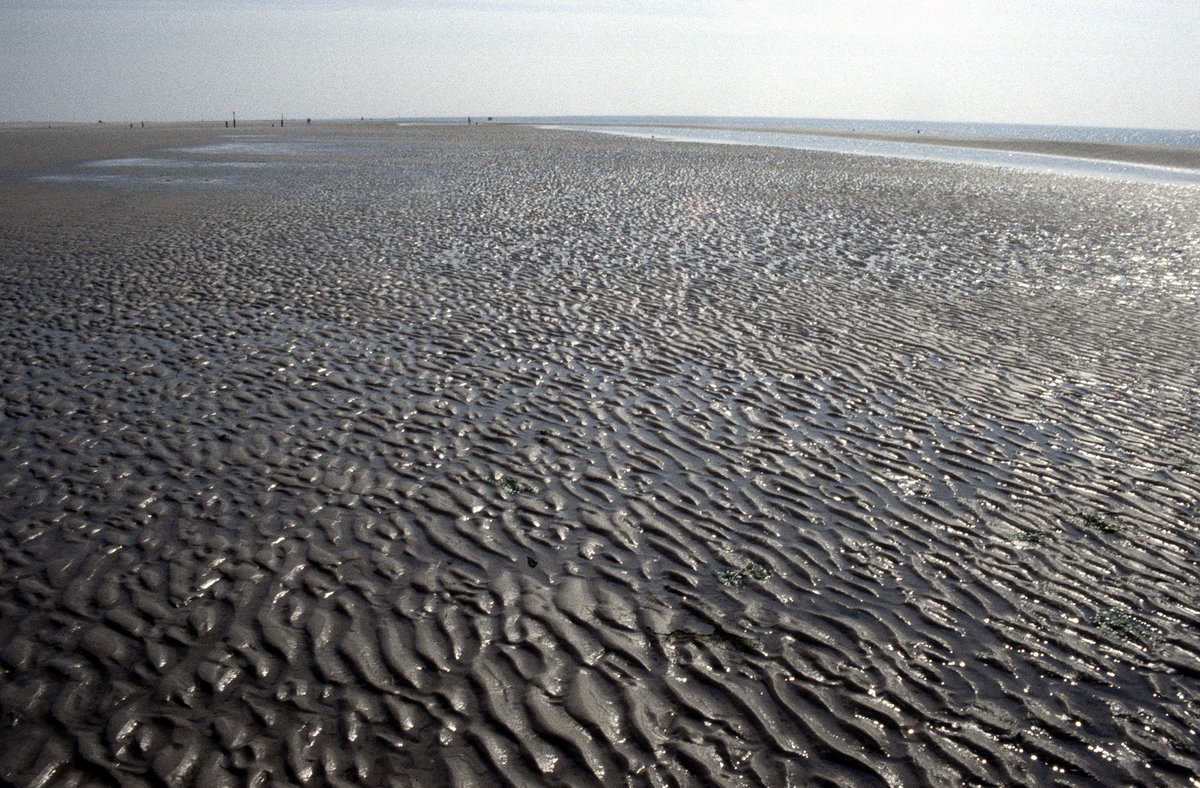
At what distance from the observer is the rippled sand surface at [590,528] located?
5.77 m

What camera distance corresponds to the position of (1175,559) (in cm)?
822

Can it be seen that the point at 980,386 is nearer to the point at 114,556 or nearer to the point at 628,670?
the point at 628,670

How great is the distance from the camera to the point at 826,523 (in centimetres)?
875

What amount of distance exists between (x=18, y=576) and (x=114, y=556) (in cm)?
78

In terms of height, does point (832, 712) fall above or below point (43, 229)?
below

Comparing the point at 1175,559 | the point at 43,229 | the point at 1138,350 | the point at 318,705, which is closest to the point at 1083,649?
the point at 1175,559

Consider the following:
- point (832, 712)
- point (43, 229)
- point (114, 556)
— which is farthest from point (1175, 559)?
point (43, 229)

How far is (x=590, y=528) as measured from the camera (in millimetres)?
8570

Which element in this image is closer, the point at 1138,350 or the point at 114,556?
the point at 114,556


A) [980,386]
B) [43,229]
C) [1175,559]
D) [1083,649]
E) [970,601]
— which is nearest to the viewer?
[1083,649]

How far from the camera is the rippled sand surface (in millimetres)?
5770

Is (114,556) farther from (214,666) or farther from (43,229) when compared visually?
(43,229)

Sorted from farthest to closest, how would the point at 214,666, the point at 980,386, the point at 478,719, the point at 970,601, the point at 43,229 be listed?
the point at 43,229
the point at 980,386
the point at 970,601
the point at 214,666
the point at 478,719

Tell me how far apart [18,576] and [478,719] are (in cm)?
488
